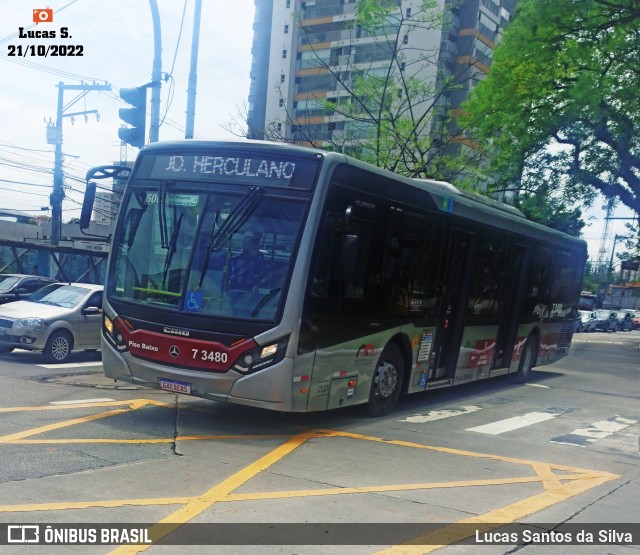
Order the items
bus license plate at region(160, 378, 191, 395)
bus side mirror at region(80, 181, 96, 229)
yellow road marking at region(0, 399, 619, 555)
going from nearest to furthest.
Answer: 1. yellow road marking at region(0, 399, 619, 555)
2. bus license plate at region(160, 378, 191, 395)
3. bus side mirror at region(80, 181, 96, 229)

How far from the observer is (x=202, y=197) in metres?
8.62

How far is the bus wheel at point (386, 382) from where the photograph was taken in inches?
394

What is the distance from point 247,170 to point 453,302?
4.72 metres

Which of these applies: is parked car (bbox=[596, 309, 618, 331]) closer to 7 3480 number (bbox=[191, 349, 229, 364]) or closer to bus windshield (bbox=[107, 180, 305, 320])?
bus windshield (bbox=[107, 180, 305, 320])

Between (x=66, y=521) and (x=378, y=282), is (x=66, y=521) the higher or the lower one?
the lower one

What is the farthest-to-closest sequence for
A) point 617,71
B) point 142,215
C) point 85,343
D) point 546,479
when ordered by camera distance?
point 617,71, point 85,343, point 142,215, point 546,479

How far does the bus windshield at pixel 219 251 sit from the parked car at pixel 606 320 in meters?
52.9

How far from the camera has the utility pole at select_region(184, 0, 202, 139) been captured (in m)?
16.8

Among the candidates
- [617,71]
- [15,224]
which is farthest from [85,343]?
[15,224]

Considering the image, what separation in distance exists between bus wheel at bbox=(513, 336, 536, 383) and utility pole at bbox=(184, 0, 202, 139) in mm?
8448

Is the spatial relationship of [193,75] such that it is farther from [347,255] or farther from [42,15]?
[347,255]

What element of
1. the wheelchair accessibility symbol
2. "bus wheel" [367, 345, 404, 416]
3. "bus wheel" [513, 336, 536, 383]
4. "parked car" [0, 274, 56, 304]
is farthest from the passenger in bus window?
"parked car" [0, 274, 56, 304]

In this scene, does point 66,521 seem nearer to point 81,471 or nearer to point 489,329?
point 81,471

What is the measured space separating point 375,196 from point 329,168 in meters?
1.10
